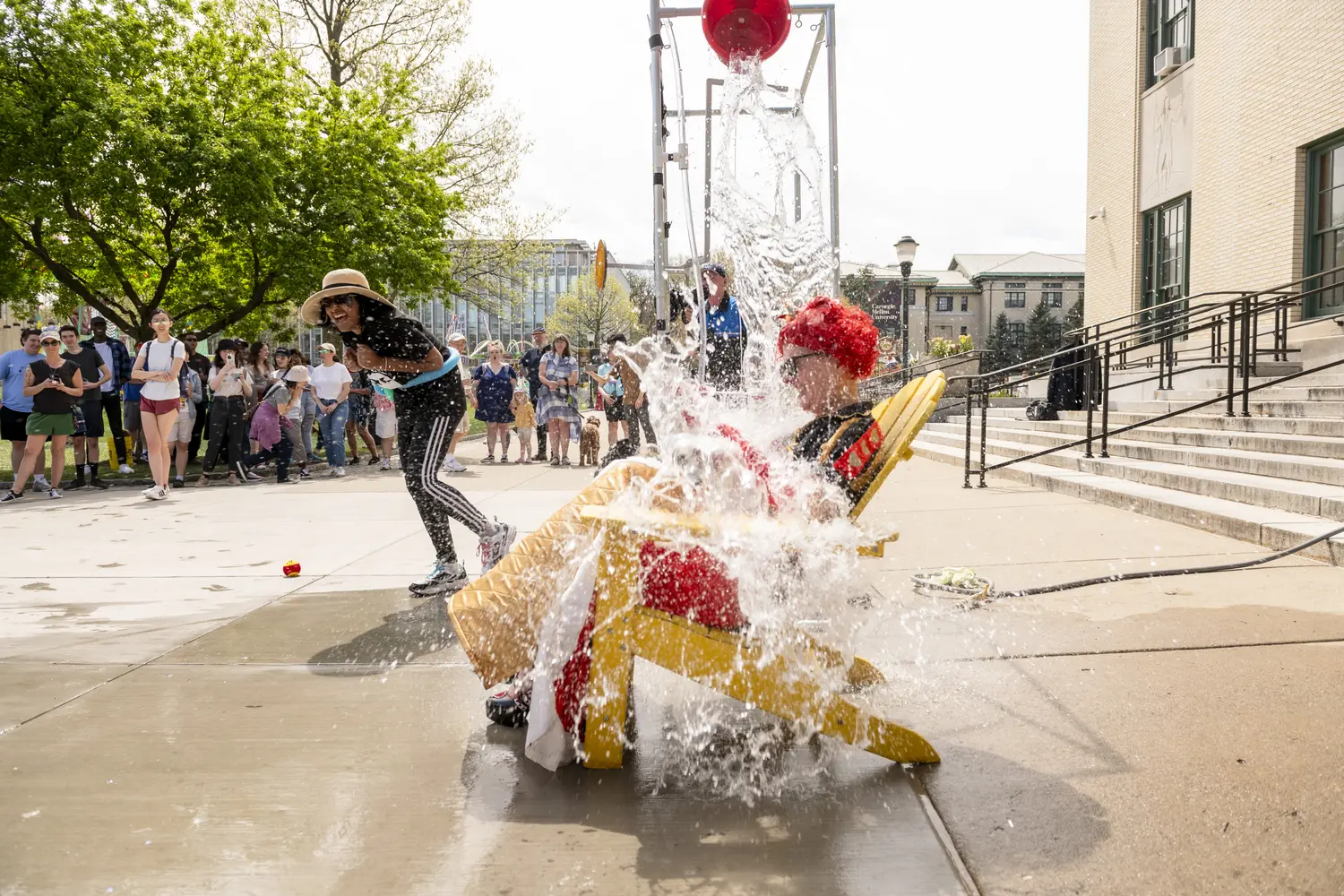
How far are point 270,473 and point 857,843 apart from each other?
1130cm

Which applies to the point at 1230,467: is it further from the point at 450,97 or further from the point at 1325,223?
the point at 450,97

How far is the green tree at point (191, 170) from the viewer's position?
1309 cm

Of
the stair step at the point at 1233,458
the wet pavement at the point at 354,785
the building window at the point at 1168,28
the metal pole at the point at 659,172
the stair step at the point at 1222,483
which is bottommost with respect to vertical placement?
→ the wet pavement at the point at 354,785

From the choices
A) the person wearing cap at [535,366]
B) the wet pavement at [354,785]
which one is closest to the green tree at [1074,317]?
the person wearing cap at [535,366]

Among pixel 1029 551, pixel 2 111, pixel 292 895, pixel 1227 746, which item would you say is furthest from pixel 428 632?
pixel 2 111

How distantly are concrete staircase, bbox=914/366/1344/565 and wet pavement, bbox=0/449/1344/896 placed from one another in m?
1.05

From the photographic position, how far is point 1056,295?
78.4 metres

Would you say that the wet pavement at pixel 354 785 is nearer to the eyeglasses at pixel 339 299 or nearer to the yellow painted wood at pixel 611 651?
the yellow painted wood at pixel 611 651

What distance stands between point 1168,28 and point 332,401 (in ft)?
51.3

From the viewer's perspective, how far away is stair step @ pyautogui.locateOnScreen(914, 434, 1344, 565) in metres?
5.17

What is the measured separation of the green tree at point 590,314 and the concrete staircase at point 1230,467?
192 ft

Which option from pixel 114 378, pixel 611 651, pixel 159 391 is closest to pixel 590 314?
pixel 114 378

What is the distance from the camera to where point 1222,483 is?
21.9ft

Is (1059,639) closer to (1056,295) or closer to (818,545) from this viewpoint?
(818,545)
